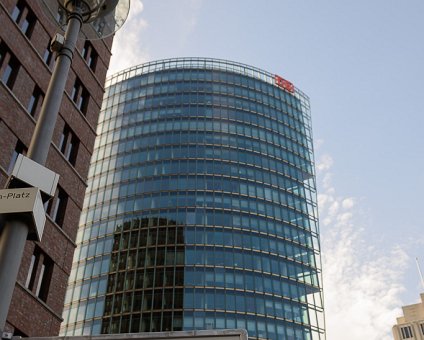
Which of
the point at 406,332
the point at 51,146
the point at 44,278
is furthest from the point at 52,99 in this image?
the point at 406,332

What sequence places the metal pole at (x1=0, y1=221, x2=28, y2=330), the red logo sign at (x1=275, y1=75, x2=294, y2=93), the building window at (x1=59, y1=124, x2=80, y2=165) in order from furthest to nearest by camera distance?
1. the red logo sign at (x1=275, y1=75, x2=294, y2=93)
2. the building window at (x1=59, y1=124, x2=80, y2=165)
3. the metal pole at (x1=0, y1=221, x2=28, y2=330)

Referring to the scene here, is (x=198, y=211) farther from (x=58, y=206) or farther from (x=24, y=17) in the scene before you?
(x=24, y=17)

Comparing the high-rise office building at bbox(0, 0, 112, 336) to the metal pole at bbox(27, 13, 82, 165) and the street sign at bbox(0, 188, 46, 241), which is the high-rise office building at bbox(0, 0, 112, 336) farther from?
the street sign at bbox(0, 188, 46, 241)

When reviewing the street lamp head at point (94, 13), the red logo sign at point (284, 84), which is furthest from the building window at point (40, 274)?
the red logo sign at point (284, 84)

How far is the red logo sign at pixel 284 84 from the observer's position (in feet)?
286

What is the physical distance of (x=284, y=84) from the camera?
87750 mm

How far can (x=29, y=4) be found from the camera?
24.1m

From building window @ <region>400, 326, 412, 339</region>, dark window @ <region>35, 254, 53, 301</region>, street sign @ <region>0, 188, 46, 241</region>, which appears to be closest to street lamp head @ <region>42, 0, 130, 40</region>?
street sign @ <region>0, 188, 46, 241</region>

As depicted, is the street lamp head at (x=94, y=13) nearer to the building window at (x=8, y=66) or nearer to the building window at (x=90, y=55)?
the building window at (x=8, y=66)

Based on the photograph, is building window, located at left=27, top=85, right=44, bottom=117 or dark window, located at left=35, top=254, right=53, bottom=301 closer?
dark window, located at left=35, top=254, right=53, bottom=301

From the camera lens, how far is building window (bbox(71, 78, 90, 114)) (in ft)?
88.9

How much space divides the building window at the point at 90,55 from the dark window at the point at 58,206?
852cm

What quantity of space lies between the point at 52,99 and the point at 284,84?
275ft

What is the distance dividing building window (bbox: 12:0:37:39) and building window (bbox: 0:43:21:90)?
6.25ft
